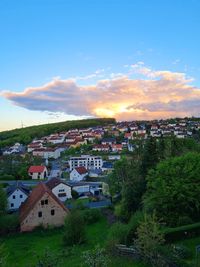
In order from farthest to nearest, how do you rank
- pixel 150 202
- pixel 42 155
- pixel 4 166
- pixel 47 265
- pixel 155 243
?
pixel 42 155
pixel 4 166
pixel 150 202
pixel 155 243
pixel 47 265

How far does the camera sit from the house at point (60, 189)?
2190 inches

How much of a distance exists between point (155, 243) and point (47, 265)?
24.4 ft

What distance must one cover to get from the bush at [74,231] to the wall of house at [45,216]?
7740 mm

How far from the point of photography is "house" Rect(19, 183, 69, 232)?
37938 millimetres

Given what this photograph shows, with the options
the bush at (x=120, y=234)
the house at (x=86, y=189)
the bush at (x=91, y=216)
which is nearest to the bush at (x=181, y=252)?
the bush at (x=120, y=234)

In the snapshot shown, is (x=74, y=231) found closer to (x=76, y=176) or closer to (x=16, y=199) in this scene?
(x=16, y=199)

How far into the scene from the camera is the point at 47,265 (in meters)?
13.9

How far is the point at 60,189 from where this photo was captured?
56.0 meters

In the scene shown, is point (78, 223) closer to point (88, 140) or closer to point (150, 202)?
point (150, 202)

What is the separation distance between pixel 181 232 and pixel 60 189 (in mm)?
32586

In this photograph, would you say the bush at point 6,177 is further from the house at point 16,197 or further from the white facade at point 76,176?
the house at point 16,197

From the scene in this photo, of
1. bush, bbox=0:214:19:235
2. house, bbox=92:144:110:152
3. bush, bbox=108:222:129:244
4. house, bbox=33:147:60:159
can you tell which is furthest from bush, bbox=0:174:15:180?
bush, bbox=108:222:129:244

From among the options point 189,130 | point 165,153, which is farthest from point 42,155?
point 165,153

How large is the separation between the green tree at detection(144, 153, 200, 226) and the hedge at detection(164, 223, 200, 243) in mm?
2357
